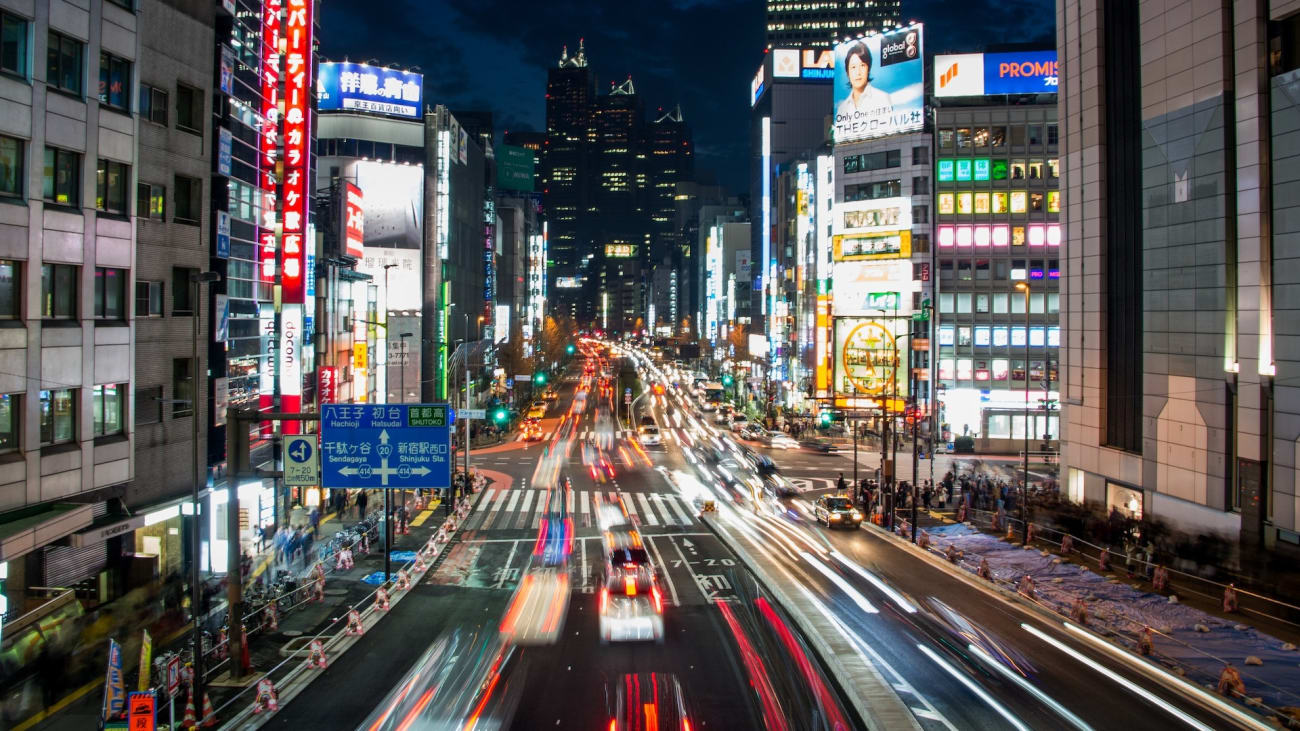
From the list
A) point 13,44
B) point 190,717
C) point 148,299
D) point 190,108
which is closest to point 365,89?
point 190,108

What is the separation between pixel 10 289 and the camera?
69.3ft

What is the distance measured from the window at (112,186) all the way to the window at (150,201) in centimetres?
106

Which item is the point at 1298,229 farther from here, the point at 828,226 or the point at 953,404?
the point at 828,226

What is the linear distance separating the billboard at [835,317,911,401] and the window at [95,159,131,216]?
6435 centimetres

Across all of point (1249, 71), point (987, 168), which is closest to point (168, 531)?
point (1249, 71)

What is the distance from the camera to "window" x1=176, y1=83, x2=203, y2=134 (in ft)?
95.1

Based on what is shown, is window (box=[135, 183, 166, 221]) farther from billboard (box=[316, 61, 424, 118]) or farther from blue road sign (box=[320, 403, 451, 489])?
billboard (box=[316, 61, 424, 118])

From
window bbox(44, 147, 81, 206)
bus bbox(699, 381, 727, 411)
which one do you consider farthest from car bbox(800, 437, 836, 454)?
window bbox(44, 147, 81, 206)

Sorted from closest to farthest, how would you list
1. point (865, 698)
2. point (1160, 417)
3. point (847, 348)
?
1. point (865, 698)
2. point (1160, 417)
3. point (847, 348)

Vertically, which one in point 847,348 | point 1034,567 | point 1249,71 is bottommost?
point 1034,567

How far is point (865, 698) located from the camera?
17984 mm

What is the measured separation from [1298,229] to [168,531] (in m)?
38.5

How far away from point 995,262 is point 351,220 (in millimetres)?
53167

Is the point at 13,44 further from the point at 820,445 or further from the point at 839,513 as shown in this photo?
the point at 820,445
